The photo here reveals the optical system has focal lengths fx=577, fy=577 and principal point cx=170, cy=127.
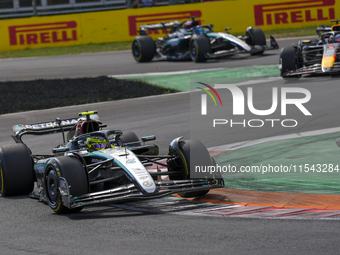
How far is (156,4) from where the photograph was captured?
29891 mm

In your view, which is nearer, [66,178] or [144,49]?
[66,178]

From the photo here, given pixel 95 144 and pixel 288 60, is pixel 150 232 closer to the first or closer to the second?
pixel 95 144

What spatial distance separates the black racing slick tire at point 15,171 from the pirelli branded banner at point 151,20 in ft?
68.5

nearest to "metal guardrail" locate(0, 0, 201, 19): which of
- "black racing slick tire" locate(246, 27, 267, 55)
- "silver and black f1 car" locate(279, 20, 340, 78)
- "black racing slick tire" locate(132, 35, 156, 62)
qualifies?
"black racing slick tire" locate(132, 35, 156, 62)

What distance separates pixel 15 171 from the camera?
8234 millimetres

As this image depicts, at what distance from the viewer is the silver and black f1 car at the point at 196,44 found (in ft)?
68.0

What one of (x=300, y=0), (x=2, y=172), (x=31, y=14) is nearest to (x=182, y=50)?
(x=300, y=0)

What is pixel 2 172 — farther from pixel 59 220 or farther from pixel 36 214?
pixel 59 220

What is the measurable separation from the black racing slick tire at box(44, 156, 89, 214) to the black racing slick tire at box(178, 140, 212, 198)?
1.36m

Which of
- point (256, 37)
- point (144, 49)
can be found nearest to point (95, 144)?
point (256, 37)

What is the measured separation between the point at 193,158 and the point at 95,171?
136 cm

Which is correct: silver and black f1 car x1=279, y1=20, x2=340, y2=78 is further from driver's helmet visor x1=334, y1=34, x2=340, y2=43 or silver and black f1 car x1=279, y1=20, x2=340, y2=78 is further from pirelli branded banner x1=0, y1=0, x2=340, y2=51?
pirelli branded banner x1=0, y1=0, x2=340, y2=51

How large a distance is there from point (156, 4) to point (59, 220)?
24290 mm

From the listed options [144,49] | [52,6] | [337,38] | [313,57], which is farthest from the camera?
[52,6]
